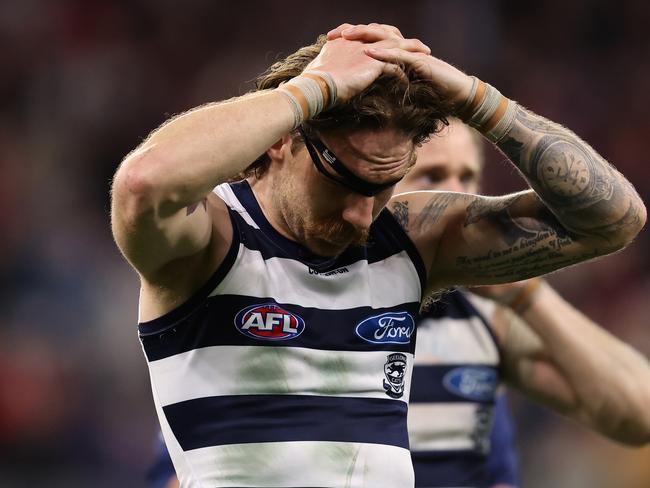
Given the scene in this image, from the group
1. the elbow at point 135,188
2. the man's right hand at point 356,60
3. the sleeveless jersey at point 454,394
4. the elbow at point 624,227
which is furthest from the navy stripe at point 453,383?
the elbow at point 135,188

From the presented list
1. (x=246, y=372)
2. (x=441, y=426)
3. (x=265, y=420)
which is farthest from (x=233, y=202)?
(x=441, y=426)

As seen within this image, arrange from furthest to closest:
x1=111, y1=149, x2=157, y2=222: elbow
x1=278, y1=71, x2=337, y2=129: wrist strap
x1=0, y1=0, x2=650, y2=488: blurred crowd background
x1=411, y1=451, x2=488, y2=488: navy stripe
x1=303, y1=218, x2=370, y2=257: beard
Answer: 1. x1=0, y1=0, x2=650, y2=488: blurred crowd background
2. x1=411, y1=451, x2=488, y2=488: navy stripe
3. x1=303, y1=218, x2=370, y2=257: beard
4. x1=278, y1=71, x2=337, y2=129: wrist strap
5. x1=111, y1=149, x2=157, y2=222: elbow

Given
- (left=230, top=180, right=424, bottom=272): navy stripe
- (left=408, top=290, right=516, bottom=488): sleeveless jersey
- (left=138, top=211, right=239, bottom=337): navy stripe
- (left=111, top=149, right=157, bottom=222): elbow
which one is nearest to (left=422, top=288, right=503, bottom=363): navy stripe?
(left=408, top=290, right=516, bottom=488): sleeveless jersey

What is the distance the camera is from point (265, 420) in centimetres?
269

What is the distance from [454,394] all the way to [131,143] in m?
6.01

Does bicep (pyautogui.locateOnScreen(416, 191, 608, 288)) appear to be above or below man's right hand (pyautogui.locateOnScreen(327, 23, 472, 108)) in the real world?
below

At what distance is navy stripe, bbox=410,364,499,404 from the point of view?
4.28 meters

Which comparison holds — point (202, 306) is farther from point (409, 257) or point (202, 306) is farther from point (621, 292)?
point (621, 292)

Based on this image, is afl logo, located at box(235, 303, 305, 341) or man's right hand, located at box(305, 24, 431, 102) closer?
man's right hand, located at box(305, 24, 431, 102)

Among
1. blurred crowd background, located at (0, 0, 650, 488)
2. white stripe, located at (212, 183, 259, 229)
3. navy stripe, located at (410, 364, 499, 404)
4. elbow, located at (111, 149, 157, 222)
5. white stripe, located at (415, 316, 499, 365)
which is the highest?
elbow, located at (111, 149, 157, 222)

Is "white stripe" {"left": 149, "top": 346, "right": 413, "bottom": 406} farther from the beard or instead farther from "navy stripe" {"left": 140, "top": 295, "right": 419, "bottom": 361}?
the beard

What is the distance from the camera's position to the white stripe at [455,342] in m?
4.35

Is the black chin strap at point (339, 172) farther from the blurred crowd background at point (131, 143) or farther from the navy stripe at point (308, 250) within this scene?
the blurred crowd background at point (131, 143)

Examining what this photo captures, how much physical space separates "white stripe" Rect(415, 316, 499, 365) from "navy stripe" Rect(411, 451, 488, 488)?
352mm
